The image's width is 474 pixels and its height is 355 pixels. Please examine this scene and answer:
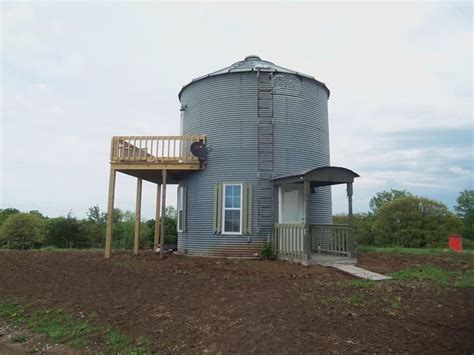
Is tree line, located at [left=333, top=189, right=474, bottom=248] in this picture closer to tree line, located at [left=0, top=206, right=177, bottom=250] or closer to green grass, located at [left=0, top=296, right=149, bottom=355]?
tree line, located at [left=0, top=206, right=177, bottom=250]

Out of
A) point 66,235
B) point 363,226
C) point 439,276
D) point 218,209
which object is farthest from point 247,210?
point 363,226

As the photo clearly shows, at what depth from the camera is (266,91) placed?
47.0ft

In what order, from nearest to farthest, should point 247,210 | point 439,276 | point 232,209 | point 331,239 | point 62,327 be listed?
point 62,327
point 439,276
point 331,239
point 247,210
point 232,209

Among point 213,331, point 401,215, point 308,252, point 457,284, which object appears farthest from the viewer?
point 401,215

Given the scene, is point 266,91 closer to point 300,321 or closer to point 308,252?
point 308,252

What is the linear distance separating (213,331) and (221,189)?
817 cm

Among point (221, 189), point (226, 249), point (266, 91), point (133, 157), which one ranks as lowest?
point (226, 249)

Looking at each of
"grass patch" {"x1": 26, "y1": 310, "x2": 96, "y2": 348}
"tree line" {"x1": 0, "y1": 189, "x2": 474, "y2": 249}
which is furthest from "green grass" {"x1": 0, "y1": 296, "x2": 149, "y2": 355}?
"tree line" {"x1": 0, "y1": 189, "x2": 474, "y2": 249}

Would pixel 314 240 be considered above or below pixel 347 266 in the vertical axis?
above

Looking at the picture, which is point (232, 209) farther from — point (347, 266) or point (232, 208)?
point (347, 266)

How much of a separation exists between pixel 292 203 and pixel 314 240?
5.08 feet

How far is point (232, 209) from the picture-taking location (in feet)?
45.2

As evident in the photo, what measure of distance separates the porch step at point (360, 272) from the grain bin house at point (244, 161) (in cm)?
208

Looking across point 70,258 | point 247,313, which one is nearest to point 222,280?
point 247,313
